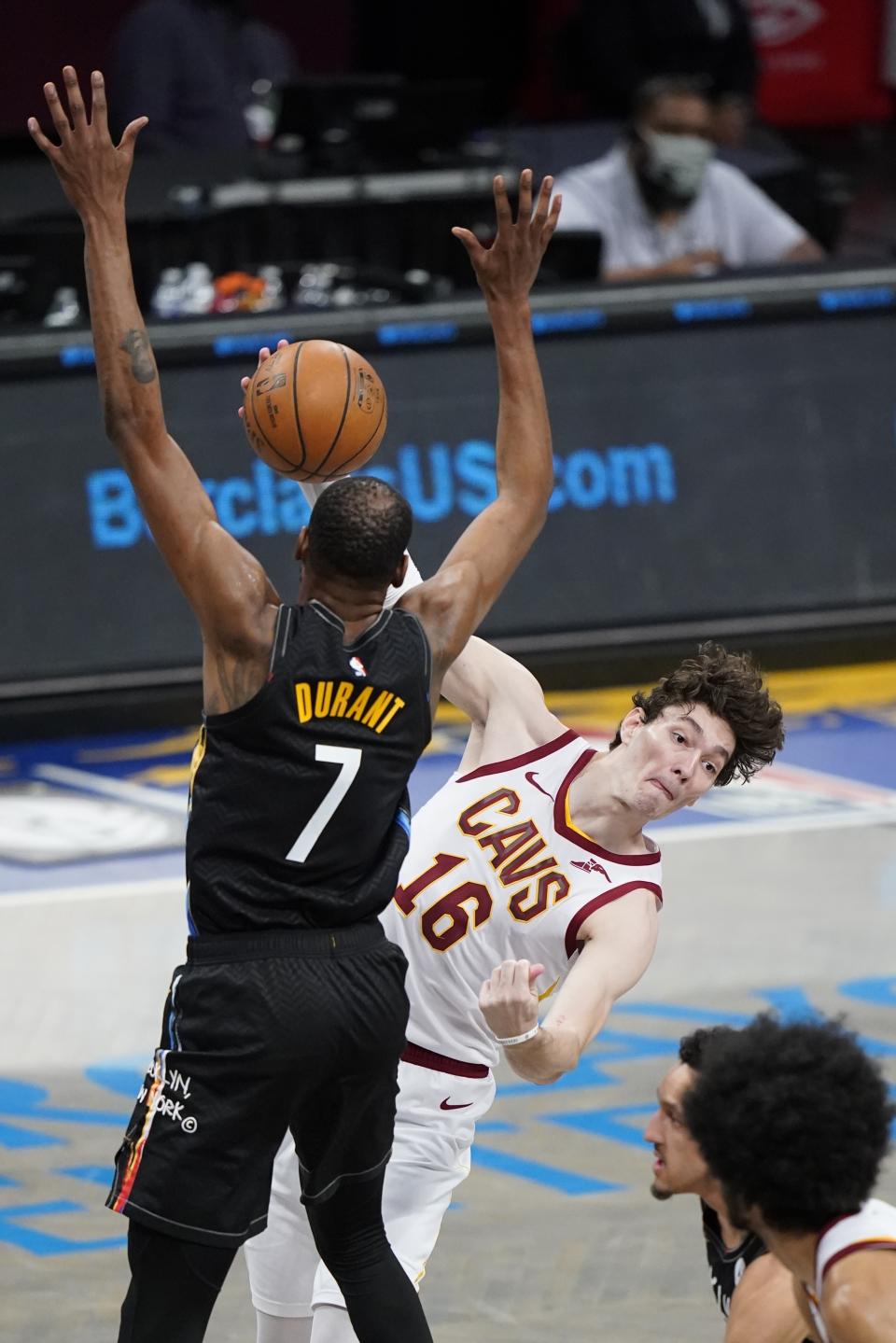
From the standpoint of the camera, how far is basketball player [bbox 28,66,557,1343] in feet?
14.2

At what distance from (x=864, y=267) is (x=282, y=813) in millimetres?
7422

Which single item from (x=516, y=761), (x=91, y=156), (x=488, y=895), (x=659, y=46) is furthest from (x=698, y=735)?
(x=659, y=46)

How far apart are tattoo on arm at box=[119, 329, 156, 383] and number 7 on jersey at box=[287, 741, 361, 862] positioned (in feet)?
2.63

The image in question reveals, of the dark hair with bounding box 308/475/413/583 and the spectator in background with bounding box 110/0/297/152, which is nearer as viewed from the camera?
the dark hair with bounding box 308/475/413/583

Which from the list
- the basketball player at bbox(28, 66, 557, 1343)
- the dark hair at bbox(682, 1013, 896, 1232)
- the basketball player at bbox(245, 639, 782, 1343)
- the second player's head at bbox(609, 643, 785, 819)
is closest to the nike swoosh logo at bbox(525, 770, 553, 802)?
the basketball player at bbox(245, 639, 782, 1343)

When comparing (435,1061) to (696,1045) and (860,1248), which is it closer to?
(696,1045)

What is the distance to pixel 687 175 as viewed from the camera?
12.1m

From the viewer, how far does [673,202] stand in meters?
12.1

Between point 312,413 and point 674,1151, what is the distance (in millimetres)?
1666

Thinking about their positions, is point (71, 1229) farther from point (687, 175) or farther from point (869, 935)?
point (687, 175)

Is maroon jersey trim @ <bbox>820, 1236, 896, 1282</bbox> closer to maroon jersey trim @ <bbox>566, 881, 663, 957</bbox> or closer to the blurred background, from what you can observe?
maroon jersey trim @ <bbox>566, 881, 663, 957</bbox>

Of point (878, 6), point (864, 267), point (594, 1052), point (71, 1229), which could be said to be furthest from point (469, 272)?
point (878, 6)

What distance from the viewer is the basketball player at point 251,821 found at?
432 cm

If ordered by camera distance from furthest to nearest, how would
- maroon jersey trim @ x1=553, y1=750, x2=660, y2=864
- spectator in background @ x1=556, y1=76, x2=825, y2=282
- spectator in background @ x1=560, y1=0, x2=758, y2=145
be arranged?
1. spectator in background @ x1=560, y1=0, x2=758, y2=145
2. spectator in background @ x1=556, y1=76, x2=825, y2=282
3. maroon jersey trim @ x1=553, y1=750, x2=660, y2=864
